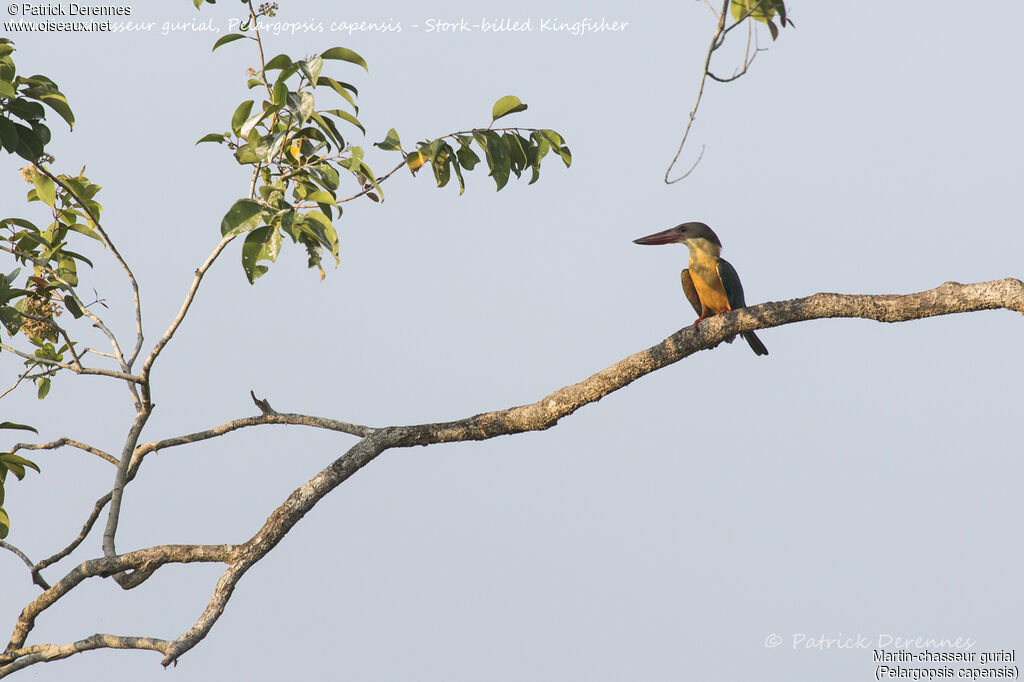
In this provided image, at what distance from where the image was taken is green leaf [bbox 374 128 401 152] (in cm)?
443

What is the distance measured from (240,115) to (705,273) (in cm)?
329

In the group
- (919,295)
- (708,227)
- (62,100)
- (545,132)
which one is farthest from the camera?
(708,227)

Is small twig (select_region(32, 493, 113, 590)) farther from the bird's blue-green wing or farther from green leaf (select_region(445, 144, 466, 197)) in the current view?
the bird's blue-green wing

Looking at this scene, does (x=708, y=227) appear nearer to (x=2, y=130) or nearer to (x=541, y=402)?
(x=541, y=402)

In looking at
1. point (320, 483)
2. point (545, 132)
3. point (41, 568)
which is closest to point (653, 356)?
point (545, 132)

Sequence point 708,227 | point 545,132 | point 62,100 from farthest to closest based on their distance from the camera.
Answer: point 708,227 → point 545,132 → point 62,100

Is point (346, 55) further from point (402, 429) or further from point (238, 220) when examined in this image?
point (402, 429)

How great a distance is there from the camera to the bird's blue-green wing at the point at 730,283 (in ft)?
19.7

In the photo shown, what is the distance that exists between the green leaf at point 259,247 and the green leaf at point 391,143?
3.82ft

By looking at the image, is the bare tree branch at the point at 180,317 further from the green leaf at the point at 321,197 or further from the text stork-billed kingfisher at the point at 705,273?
the text stork-billed kingfisher at the point at 705,273

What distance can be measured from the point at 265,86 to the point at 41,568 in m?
3.06

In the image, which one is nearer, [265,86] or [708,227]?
[265,86]

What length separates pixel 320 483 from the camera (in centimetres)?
438

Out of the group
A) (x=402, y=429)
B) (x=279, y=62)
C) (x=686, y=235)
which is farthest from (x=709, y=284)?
(x=279, y=62)
